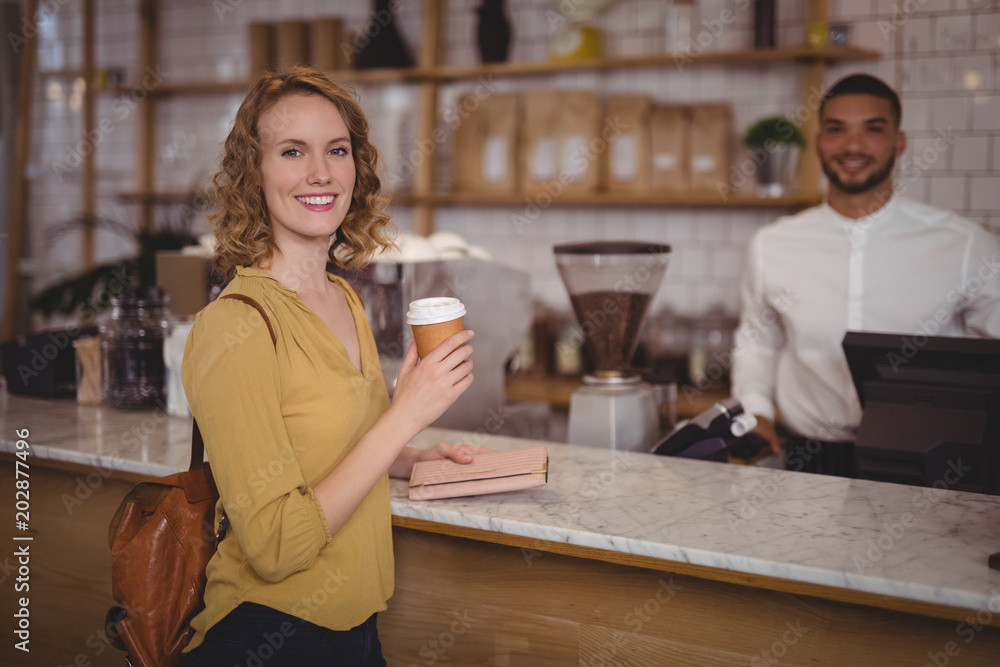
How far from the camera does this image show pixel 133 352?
2.35 metres

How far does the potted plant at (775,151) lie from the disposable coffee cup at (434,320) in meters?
2.44

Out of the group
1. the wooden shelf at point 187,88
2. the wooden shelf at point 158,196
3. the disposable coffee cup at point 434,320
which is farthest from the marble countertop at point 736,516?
the wooden shelf at point 187,88

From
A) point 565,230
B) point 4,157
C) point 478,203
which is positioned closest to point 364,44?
point 478,203

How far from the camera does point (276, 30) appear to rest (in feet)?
14.9

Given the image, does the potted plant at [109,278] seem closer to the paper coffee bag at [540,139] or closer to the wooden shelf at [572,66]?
the wooden shelf at [572,66]

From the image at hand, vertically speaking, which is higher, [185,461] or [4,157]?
[4,157]

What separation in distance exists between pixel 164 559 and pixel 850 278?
86.1 inches

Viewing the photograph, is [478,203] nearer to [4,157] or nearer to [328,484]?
[4,157]

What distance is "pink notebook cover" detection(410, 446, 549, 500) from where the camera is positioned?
155cm

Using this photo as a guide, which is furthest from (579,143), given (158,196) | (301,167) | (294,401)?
(294,401)

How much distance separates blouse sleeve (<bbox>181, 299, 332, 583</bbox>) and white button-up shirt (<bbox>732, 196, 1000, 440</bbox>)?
1795mm

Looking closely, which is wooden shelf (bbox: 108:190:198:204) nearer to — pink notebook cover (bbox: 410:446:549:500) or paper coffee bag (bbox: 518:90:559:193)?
paper coffee bag (bbox: 518:90:559:193)

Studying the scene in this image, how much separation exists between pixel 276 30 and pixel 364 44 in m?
0.65

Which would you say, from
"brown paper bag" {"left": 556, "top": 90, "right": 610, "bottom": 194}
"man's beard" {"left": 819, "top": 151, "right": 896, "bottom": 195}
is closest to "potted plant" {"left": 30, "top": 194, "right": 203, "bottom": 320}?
"brown paper bag" {"left": 556, "top": 90, "right": 610, "bottom": 194}
